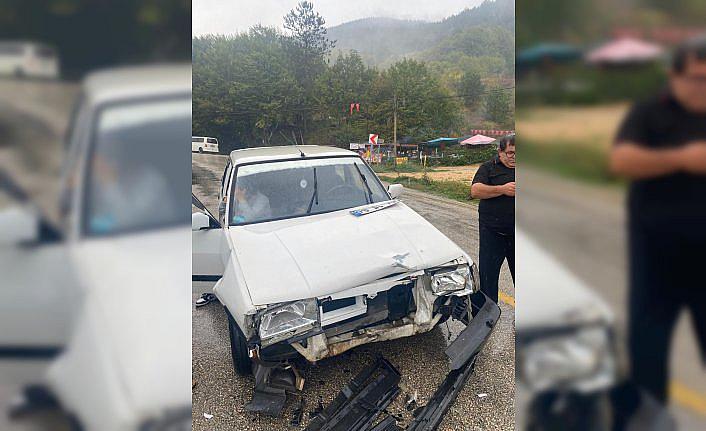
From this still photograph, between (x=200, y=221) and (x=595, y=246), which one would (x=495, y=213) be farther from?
(x=200, y=221)

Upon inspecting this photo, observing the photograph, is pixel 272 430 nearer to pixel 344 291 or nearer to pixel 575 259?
pixel 344 291

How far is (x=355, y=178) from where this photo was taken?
1.50m

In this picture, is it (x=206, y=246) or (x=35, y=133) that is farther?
(x=206, y=246)

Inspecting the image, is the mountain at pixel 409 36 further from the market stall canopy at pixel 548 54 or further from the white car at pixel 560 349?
the white car at pixel 560 349

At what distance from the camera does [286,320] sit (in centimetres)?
133

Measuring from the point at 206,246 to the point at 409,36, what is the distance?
107 cm

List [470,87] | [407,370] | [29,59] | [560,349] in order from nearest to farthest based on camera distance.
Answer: [29,59], [560,349], [470,87], [407,370]

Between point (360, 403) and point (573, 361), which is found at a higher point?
point (573, 361)

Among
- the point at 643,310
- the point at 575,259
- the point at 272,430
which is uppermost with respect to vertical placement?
the point at 575,259

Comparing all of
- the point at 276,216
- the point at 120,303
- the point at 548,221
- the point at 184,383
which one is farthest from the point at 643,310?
the point at 120,303

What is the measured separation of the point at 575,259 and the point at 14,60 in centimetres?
161

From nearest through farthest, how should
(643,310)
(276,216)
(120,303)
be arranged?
(120,303) → (643,310) → (276,216)

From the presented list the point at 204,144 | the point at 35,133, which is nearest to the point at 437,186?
the point at 204,144

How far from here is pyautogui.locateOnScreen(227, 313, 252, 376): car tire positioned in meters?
1.39
